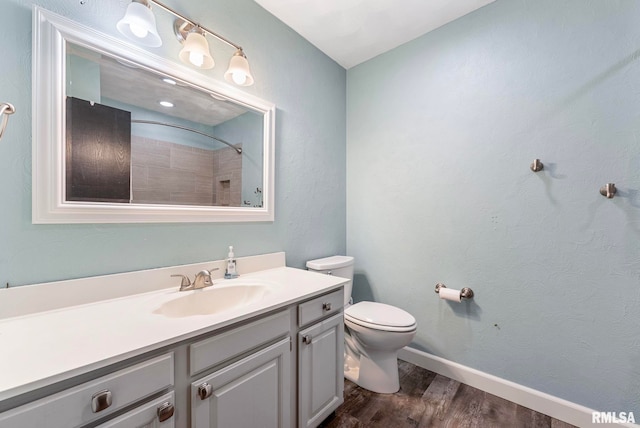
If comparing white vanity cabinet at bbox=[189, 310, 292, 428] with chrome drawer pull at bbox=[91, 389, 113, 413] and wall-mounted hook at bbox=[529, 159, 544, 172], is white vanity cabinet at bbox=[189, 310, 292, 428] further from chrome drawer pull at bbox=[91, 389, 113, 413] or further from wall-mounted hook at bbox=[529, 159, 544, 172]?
wall-mounted hook at bbox=[529, 159, 544, 172]

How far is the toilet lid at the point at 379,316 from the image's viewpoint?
1.54 m

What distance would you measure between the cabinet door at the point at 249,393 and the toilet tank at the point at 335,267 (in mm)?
739

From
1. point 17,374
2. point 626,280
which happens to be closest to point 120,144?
point 17,374

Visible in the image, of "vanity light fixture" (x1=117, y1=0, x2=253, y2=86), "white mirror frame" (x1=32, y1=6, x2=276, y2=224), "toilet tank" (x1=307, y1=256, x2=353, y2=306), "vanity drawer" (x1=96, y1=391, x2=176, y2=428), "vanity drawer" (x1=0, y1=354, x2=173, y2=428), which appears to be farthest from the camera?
"toilet tank" (x1=307, y1=256, x2=353, y2=306)

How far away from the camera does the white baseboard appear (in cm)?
136

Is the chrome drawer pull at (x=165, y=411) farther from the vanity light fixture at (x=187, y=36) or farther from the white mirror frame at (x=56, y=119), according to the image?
the vanity light fixture at (x=187, y=36)

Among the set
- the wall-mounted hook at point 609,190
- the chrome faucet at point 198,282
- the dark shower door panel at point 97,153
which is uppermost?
the dark shower door panel at point 97,153

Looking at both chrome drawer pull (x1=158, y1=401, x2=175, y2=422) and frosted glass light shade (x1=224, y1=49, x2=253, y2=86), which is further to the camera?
frosted glass light shade (x1=224, y1=49, x2=253, y2=86)

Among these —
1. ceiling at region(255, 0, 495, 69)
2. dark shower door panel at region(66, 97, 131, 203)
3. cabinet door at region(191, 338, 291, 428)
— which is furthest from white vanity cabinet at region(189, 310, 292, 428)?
ceiling at region(255, 0, 495, 69)

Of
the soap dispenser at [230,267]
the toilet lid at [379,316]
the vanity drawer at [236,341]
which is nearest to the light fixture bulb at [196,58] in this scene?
the soap dispenser at [230,267]

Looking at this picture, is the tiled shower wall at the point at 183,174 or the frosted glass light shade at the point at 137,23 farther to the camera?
the tiled shower wall at the point at 183,174

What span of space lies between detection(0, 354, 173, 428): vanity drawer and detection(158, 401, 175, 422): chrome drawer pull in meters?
0.05

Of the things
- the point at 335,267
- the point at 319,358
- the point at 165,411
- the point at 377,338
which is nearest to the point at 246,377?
the point at 165,411

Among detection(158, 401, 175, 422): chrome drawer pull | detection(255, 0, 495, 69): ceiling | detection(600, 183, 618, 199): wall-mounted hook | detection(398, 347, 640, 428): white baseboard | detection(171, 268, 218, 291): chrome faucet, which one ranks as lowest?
detection(398, 347, 640, 428): white baseboard
